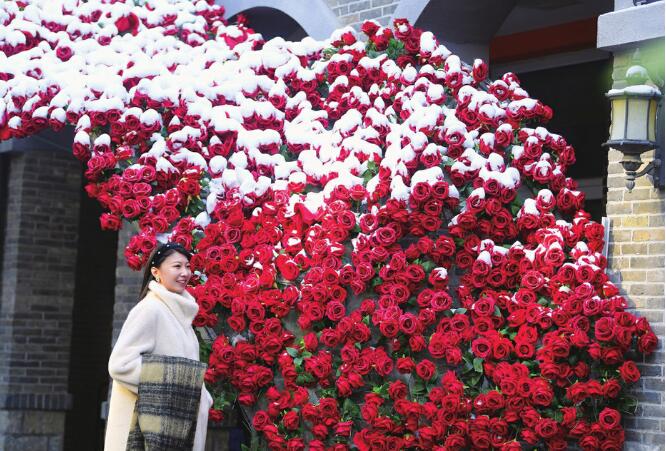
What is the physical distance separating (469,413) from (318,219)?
57.6 inches

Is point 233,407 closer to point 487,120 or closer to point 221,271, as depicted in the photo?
point 221,271

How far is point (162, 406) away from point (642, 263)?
2.78m

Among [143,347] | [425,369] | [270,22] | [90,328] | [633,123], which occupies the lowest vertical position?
[90,328]

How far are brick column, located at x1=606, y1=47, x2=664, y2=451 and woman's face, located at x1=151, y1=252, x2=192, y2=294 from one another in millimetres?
2451

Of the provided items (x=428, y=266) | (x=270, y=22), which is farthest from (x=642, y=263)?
(x=270, y=22)

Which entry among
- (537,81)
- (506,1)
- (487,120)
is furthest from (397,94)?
(537,81)

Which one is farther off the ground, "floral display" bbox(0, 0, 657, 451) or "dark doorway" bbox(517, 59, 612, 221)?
"dark doorway" bbox(517, 59, 612, 221)

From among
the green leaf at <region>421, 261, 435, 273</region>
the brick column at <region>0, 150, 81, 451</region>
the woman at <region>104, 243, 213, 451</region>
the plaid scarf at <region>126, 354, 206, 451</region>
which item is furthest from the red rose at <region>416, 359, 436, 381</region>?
the brick column at <region>0, 150, 81, 451</region>

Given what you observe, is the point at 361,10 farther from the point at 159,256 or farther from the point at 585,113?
the point at 159,256

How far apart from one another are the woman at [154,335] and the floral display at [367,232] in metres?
1.13

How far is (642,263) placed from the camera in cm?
668

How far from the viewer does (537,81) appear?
Result: 1066 cm

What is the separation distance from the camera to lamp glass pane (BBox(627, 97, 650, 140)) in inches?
255

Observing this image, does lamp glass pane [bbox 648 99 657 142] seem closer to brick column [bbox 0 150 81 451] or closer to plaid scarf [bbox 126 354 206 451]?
plaid scarf [bbox 126 354 206 451]
